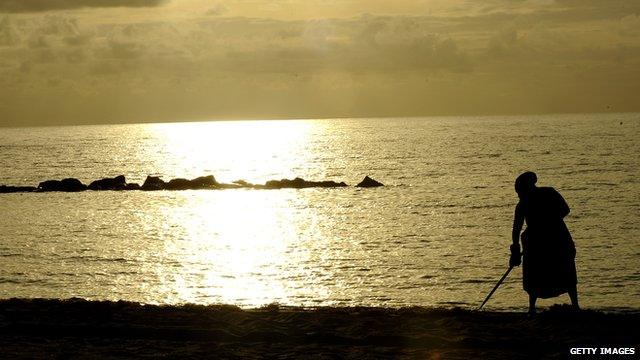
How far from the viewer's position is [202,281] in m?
25.1

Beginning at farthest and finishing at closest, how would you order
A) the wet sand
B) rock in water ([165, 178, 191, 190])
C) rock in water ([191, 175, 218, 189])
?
1. rock in water ([191, 175, 218, 189])
2. rock in water ([165, 178, 191, 190])
3. the wet sand

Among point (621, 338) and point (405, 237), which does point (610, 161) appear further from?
point (621, 338)

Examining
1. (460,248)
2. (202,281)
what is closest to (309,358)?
(202,281)

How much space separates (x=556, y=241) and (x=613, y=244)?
20.4 metres

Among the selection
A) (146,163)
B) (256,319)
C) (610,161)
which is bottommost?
(256,319)
